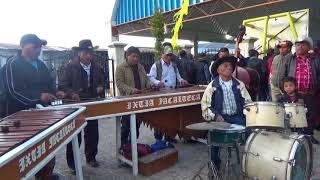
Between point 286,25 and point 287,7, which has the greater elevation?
point 287,7

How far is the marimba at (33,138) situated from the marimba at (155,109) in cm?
75

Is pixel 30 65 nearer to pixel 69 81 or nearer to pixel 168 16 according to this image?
pixel 69 81

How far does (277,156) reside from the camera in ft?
12.6

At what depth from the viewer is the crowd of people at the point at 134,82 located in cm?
441

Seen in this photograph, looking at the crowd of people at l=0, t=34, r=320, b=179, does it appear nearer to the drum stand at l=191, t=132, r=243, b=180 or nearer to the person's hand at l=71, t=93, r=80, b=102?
the person's hand at l=71, t=93, r=80, b=102

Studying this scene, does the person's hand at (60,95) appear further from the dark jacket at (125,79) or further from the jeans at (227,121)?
the jeans at (227,121)

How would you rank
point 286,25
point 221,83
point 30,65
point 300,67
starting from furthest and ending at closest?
1. point 286,25
2. point 300,67
3. point 221,83
4. point 30,65

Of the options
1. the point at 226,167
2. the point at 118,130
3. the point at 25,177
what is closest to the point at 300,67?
the point at 226,167

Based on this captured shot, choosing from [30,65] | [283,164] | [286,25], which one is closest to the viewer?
[283,164]

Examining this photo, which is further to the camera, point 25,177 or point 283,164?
point 283,164

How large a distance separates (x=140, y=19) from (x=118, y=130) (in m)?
11.3

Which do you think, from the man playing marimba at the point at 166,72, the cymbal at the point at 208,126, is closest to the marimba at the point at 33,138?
the cymbal at the point at 208,126

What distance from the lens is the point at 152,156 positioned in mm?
5449

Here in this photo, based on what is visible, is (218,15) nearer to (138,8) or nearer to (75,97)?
(138,8)
